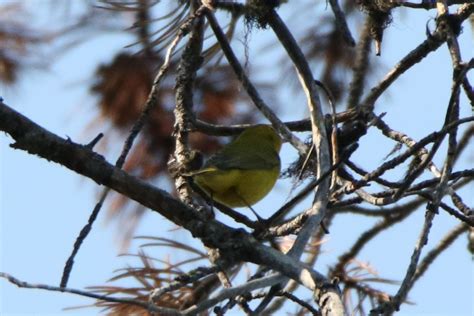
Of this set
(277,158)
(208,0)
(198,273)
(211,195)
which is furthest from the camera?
(277,158)

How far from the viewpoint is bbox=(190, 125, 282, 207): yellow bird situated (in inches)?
133

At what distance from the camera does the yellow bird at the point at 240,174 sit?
338cm

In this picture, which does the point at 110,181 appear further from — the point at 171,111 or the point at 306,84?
the point at 171,111

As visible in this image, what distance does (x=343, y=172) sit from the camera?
3.02m

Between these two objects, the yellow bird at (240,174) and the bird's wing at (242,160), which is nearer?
the yellow bird at (240,174)

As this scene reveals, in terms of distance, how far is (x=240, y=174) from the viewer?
3.50m

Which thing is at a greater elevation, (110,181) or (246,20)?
(246,20)

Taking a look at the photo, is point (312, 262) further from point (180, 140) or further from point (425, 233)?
point (425, 233)

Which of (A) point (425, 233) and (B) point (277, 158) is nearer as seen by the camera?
(A) point (425, 233)

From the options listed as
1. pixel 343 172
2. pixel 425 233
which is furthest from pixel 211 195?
pixel 425 233

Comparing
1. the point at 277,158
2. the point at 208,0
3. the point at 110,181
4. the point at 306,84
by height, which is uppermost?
the point at 208,0

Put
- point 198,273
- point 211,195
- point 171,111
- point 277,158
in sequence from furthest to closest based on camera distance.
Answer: point 171,111 → point 277,158 → point 211,195 → point 198,273

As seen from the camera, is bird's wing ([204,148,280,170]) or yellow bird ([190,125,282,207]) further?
bird's wing ([204,148,280,170])

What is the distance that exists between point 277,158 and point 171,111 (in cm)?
54
